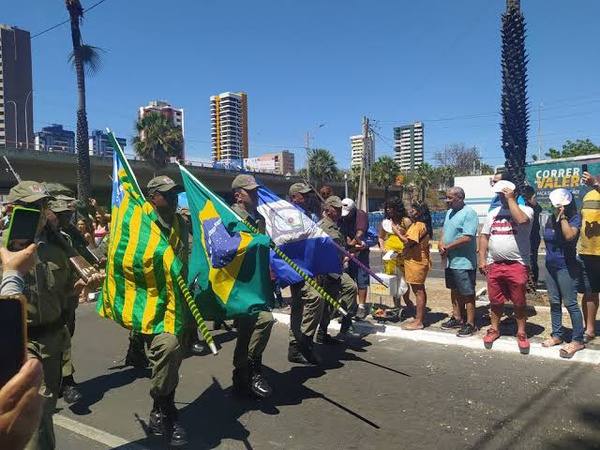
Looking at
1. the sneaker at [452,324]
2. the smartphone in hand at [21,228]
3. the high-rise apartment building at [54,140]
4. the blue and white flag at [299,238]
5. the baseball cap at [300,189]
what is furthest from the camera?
the high-rise apartment building at [54,140]

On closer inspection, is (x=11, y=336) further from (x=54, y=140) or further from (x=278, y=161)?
(x=278, y=161)

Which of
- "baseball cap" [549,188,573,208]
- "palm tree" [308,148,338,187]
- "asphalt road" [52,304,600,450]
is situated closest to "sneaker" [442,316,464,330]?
"asphalt road" [52,304,600,450]

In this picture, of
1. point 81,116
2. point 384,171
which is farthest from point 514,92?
point 384,171

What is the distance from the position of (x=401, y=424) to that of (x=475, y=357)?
2.05 metres

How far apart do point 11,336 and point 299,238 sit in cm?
432

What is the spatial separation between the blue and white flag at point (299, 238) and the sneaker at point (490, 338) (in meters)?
2.06

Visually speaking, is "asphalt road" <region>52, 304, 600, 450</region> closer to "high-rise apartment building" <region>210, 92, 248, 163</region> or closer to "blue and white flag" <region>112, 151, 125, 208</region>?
"blue and white flag" <region>112, 151, 125, 208</region>

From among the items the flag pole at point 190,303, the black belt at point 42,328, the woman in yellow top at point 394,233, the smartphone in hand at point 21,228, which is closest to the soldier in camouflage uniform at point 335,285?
the woman in yellow top at point 394,233

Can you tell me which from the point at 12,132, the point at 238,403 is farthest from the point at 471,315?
the point at 12,132

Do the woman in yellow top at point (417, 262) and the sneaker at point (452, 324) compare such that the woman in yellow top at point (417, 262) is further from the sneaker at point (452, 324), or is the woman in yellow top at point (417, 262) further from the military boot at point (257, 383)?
the military boot at point (257, 383)

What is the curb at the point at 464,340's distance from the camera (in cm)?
540

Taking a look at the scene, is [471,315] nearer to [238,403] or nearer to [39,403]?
[238,403]

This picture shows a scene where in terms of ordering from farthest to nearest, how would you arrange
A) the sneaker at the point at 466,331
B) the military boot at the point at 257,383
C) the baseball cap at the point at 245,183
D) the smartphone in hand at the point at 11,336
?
the sneaker at the point at 466,331
the baseball cap at the point at 245,183
the military boot at the point at 257,383
the smartphone in hand at the point at 11,336

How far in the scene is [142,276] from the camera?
372 centimetres
